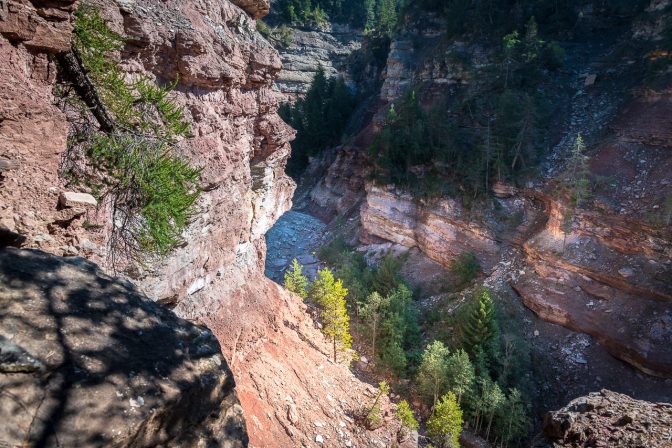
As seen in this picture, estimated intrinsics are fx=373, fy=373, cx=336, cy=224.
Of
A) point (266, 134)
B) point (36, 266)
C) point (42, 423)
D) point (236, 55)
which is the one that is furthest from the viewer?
point (266, 134)

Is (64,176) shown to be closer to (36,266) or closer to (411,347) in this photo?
(36,266)

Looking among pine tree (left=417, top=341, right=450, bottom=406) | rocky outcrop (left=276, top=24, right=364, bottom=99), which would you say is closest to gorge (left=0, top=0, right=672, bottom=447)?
pine tree (left=417, top=341, right=450, bottom=406)

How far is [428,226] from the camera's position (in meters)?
25.5

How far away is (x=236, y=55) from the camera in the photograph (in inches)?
398

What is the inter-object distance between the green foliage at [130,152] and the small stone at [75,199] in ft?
2.03

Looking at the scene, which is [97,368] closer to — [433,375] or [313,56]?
[433,375]

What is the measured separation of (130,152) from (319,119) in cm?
3877

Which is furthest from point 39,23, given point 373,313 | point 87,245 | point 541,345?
point 541,345

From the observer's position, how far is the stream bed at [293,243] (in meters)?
28.0

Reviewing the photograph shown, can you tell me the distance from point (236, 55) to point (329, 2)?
54.9 m

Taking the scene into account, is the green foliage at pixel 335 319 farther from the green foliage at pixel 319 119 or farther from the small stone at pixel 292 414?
the green foliage at pixel 319 119

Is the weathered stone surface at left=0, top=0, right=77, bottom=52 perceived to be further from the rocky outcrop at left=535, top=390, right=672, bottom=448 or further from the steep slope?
the steep slope

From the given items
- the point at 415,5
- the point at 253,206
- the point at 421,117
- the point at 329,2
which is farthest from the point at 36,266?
the point at 329,2

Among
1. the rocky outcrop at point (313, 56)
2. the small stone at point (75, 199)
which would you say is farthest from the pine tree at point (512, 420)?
the rocky outcrop at point (313, 56)
